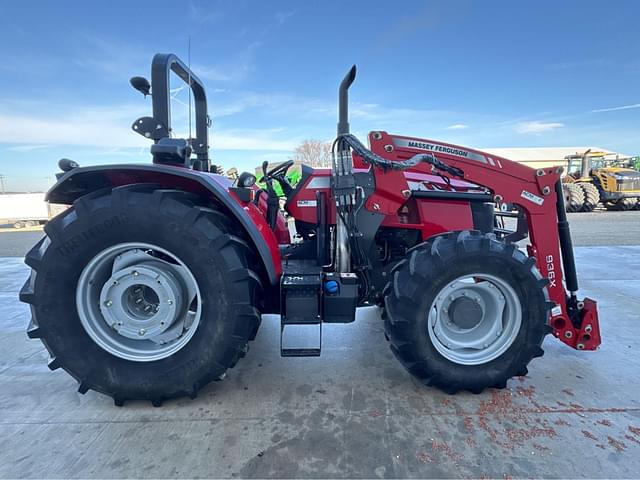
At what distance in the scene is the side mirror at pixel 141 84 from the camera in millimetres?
2234

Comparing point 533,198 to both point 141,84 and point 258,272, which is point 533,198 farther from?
point 141,84

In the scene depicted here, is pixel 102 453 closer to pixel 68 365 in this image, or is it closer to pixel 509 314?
pixel 68 365

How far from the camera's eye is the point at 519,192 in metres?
2.54

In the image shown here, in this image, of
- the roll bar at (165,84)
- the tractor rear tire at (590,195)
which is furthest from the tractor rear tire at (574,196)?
the roll bar at (165,84)

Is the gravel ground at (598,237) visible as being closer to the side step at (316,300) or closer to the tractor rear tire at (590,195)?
the tractor rear tire at (590,195)

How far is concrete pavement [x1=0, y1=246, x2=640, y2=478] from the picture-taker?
1.67 m

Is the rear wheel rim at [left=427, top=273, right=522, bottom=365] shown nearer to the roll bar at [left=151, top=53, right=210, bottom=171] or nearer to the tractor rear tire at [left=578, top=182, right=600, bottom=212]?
the roll bar at [left=151, top=53, right=210, bottom=171]

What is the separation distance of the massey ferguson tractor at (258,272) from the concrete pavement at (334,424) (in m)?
0.17

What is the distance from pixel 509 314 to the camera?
2.28 meters

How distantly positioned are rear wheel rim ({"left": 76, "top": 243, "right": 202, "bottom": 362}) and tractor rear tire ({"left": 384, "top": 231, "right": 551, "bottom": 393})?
1.25 metres

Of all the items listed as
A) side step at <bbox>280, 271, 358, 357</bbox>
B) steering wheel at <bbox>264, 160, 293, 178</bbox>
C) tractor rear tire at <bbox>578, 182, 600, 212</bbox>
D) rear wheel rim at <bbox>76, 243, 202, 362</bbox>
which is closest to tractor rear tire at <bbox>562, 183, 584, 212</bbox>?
tractor rear tire at <bbox>578, 182, 600, 212</bbox>

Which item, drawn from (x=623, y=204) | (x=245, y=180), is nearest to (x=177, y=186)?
(x=245, y=180)

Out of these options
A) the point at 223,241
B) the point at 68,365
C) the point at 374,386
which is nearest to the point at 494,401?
the point at 374,386

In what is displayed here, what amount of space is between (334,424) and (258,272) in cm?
102
